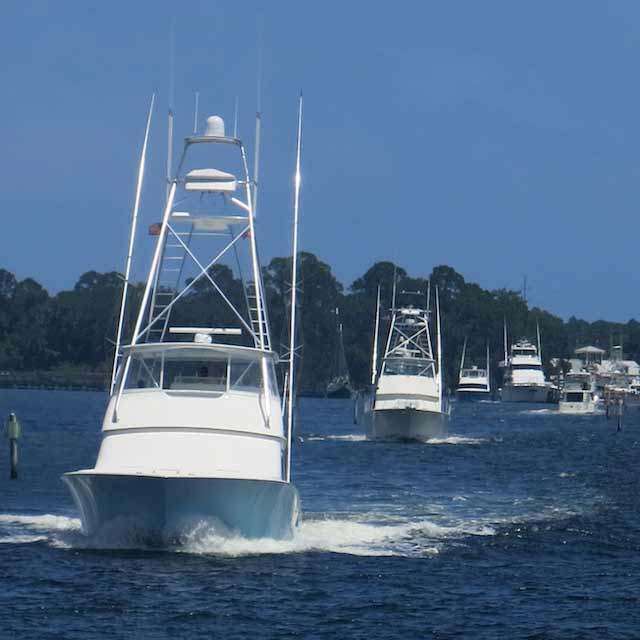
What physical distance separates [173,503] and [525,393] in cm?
16688

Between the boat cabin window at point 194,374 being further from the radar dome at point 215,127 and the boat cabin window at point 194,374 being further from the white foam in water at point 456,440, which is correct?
the white foam in water at point 456,440

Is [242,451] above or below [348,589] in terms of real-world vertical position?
above

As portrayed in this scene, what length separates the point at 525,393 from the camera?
630ft

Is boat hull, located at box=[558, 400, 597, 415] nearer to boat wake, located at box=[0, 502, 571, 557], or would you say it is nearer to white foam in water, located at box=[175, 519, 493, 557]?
boat wake, located at box=[0, 502, 571, 557]

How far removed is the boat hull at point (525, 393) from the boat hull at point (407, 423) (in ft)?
378

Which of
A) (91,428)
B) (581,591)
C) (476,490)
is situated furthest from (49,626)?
(91,428)

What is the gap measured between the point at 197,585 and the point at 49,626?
359 cm

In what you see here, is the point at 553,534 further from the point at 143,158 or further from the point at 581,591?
the point at 143,158

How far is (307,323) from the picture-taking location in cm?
17462

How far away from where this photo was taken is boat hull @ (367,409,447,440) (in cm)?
7656

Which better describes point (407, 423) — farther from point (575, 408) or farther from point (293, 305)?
point (575, 408)

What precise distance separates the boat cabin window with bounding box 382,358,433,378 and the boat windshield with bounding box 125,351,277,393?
4805 centimetres

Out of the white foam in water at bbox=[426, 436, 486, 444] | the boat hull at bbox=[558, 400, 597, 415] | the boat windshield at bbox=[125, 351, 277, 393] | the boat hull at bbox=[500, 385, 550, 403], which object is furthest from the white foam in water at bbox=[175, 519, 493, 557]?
the boat hull at bbox=[500, 385, 550, 403]

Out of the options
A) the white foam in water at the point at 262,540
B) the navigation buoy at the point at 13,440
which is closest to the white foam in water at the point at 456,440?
the navigation buoy at the point at 13,440
